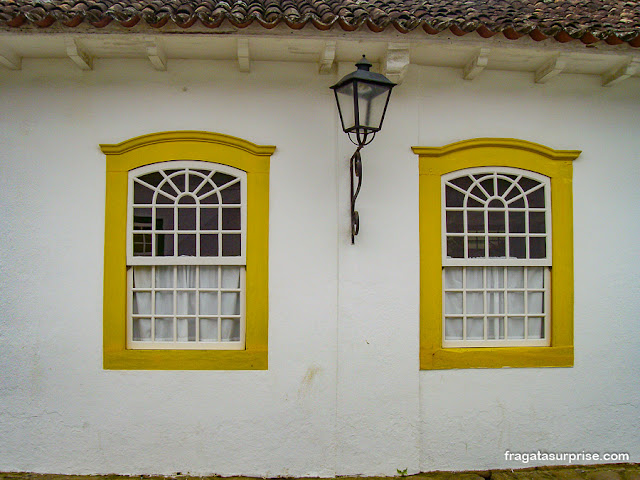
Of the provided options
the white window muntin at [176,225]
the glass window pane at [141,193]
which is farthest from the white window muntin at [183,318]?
the glass window pane at [141,193]

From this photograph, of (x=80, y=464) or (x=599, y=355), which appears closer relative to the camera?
(x=80, y=464)

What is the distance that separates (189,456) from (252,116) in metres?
3.31

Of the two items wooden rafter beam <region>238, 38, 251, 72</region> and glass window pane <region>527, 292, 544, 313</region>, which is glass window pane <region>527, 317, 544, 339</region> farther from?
wooden rafter beam <region>238, 38, 251, 72</region>

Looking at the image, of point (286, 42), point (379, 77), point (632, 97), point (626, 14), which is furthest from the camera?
point (632, 97)

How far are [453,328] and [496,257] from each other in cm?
84

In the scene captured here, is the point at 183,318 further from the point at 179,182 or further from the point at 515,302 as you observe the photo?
the point at 515,302

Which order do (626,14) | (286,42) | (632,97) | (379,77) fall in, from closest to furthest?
(379,77) < (286,42) < (626,14) < (632,97)

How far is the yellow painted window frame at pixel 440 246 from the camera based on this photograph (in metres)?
4.62

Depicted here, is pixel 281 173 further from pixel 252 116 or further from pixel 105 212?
pixel 105 212

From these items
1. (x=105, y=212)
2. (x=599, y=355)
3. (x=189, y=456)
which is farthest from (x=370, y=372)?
(x=105, y=212)

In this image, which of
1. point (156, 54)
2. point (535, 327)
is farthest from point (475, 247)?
point (156, 54)

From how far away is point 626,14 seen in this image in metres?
4.51

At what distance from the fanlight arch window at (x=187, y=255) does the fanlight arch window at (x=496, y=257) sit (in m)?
2.10

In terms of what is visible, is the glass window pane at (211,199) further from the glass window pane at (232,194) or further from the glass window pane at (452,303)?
the glass window pane at (452,303)
